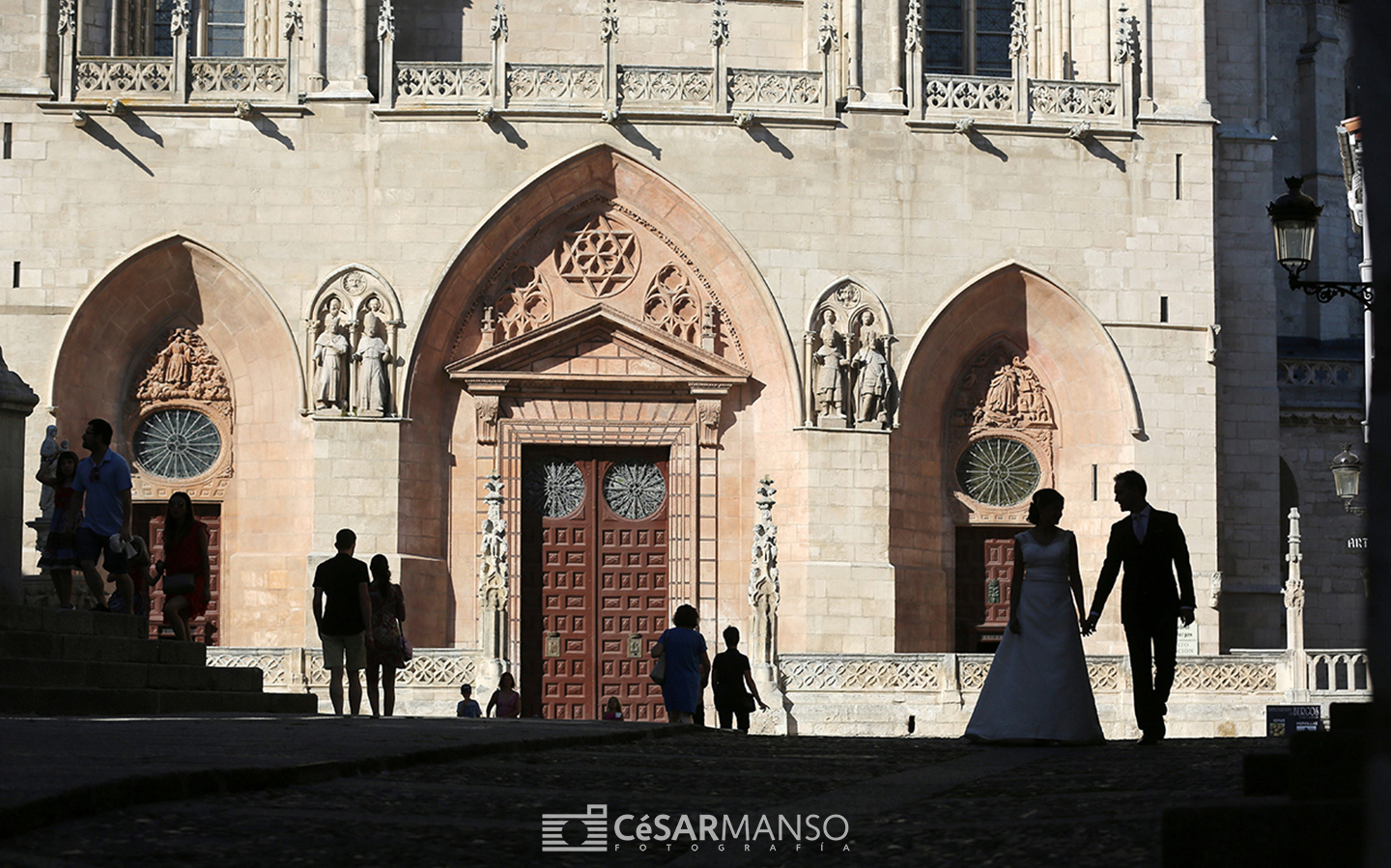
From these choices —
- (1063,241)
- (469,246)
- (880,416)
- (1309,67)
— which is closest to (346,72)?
(469,246)

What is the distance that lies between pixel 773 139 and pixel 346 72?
5.01m

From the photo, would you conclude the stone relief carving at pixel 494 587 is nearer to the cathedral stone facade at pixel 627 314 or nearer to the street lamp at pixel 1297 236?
the cathedral stone facade at pixel 627 314

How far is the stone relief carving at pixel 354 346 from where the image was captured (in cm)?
2036

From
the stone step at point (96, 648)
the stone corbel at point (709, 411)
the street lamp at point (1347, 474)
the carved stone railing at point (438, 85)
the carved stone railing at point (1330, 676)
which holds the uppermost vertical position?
the carved stone railing at point (438, 85)

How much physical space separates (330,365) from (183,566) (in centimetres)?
823

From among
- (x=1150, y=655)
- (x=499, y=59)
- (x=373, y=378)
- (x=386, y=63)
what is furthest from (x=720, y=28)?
(x=1150, y=655)

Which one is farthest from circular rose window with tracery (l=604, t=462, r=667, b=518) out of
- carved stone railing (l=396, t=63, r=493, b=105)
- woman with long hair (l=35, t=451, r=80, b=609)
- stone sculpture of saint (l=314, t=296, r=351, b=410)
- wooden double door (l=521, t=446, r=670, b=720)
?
woman with long hair (l=35, t=451, r=80, b=609)

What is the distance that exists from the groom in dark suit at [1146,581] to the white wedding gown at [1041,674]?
59 centimetres

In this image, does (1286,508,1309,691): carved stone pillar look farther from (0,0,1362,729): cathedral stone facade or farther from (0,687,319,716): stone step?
(0,687,319,716): stone step

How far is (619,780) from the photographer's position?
5.83 meters

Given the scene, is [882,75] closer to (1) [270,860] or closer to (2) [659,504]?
(2) [659,504]

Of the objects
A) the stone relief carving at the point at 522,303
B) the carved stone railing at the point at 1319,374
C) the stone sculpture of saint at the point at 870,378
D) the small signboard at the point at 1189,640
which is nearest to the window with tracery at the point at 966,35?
the stone sculpture of saint at the point at 870,378

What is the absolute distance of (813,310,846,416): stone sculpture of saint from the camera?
2064 centimetres

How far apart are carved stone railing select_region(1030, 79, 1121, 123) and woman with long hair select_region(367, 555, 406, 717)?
11606 mm
